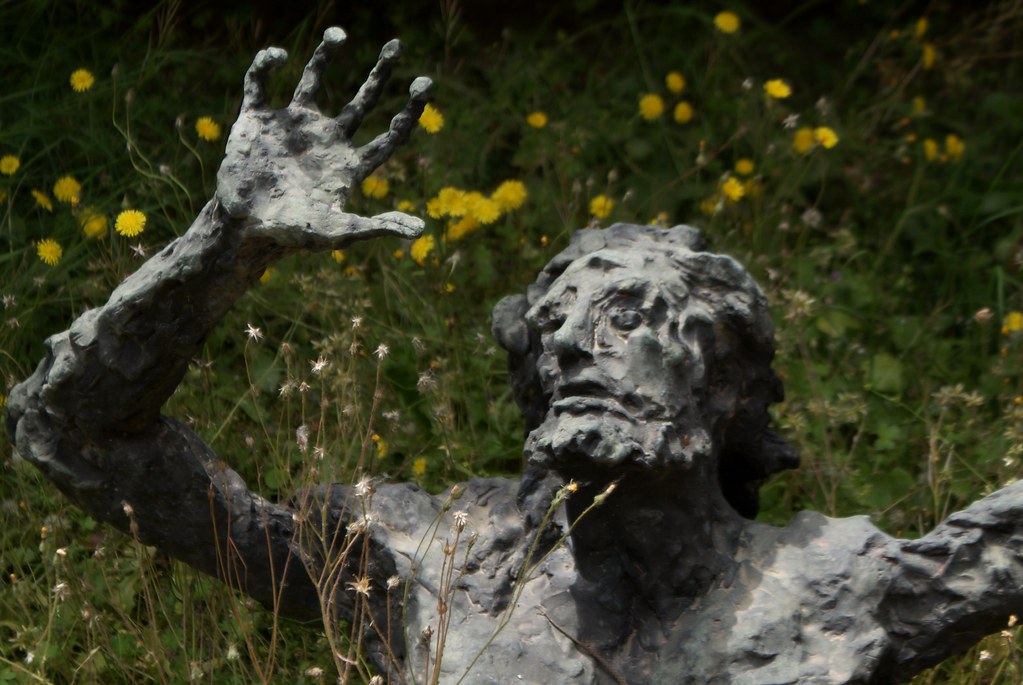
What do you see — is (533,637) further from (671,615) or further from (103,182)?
(103,182)

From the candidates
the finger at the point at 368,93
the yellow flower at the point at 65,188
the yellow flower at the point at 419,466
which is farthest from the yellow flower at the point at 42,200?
the finger at the point at 368,93

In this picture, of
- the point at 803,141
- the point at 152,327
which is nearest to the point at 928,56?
the point at 803,141

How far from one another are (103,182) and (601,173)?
162 centimetres

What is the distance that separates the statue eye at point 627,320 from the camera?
8.50 feet

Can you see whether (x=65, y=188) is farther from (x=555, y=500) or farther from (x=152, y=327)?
(x=555, y=500)

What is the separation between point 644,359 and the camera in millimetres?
2553

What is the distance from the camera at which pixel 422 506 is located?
116 inches

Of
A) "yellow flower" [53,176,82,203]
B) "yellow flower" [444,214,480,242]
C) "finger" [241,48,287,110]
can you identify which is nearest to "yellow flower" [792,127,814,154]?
"yellow flower" [444,214,480,242]

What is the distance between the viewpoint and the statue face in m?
2.46

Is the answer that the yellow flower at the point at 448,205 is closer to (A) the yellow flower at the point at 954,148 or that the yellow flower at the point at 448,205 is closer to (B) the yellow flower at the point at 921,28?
(A) the yellow flower at the point at 954,148

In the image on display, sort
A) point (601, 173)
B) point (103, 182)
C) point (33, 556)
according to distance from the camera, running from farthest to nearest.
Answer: point (601, 173) → point (103, 182) → point (33, 556)

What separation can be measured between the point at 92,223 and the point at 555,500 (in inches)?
72.9

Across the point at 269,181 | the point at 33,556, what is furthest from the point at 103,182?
the point at 269,181

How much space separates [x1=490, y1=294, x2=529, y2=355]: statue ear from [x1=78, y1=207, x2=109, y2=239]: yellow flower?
1.31 metres
